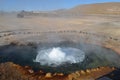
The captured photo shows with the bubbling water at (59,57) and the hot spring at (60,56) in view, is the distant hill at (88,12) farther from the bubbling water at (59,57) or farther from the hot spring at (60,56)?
the bubbling water at (59,57)

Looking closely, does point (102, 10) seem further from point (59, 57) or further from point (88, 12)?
point (59, 57)

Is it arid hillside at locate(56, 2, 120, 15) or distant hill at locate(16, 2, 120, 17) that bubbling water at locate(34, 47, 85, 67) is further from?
arid hillside at locate(56, 2, 120, 15)

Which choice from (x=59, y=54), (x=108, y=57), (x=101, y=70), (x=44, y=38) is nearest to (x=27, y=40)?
(x=44, y=38)

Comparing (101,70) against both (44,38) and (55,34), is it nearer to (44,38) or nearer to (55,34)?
(44,38)

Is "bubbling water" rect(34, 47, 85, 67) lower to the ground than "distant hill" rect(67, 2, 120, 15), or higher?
higher

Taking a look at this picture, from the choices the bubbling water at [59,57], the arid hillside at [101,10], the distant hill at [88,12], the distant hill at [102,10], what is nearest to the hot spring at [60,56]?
the bubbling water at [59,57]

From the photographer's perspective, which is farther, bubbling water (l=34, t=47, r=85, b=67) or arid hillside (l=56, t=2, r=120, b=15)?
arid hillside (l=56, t=2, r=120, b=15)

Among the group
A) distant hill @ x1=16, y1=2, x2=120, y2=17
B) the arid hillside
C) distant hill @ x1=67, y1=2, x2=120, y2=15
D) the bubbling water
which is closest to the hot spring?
the bubbling water
